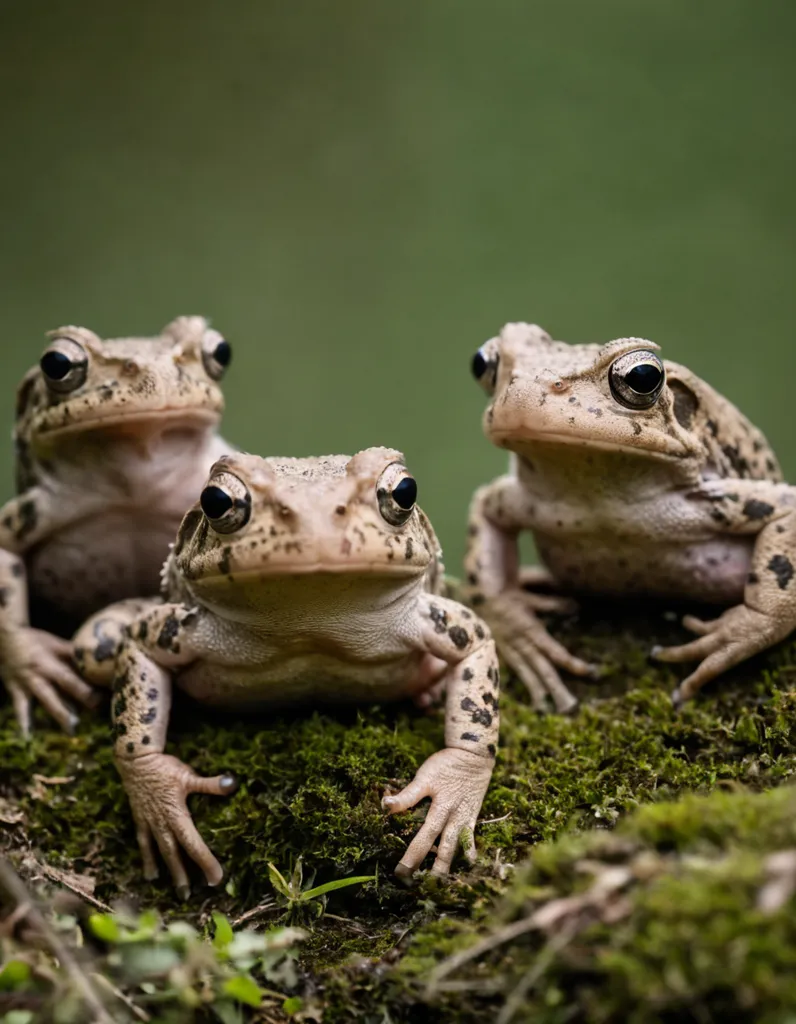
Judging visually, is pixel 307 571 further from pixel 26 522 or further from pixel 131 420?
pixel 26 522

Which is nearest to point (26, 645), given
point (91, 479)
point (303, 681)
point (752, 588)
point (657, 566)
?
point (91, 479)

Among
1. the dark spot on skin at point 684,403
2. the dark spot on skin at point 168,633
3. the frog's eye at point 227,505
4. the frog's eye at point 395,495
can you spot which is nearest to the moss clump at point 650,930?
the frog's eye at point 395,495

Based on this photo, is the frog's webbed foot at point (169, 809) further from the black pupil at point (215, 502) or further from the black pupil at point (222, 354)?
the black pupil at point (222, 354)

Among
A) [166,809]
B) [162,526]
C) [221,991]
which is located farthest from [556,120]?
[221,991]

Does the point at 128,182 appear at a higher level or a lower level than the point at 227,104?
lower

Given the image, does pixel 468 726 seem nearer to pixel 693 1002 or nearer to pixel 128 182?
pixel 693 1002

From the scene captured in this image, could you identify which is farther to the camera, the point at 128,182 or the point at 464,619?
the point at 128,182
